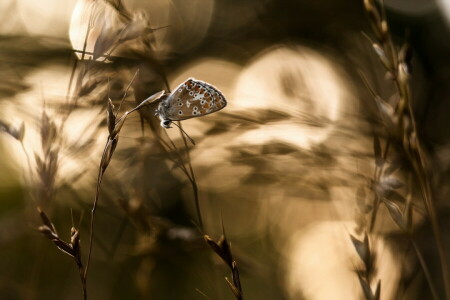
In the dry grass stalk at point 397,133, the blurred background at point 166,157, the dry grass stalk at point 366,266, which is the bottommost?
the blurred background at point 166,157

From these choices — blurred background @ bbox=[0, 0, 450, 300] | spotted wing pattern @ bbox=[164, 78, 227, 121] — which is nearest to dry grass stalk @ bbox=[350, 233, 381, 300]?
blurred background @ bbox=[0, 0, 450, 300]

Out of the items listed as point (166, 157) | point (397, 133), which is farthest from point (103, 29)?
point (397, 133)

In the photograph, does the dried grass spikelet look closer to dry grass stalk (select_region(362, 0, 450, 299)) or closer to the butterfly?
the butterfly

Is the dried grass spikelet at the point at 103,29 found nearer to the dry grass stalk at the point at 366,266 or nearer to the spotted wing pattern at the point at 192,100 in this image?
the spotted wing pattern at the point at 192,100

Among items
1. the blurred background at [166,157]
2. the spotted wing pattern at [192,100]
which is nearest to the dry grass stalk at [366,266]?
the blurred background at [166,157]

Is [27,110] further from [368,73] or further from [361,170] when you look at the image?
[368,73]

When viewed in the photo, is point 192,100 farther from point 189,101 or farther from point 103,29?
point 103,29

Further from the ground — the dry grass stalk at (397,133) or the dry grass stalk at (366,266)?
the dry grass stalk at (397,133)
